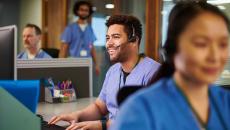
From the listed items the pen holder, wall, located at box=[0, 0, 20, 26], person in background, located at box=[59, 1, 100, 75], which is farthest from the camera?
wall, located at box=[0, 0, 20, 26]

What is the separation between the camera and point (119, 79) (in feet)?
6.16

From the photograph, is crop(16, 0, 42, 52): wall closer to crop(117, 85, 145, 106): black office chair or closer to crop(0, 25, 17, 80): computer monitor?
crop(0, 25, 17, 80): computer monitor

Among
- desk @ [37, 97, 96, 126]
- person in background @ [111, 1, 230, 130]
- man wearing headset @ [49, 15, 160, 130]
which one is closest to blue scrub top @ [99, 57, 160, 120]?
man wearing headset @ [49, 15, 160, 130]

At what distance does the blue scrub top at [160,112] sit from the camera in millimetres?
698

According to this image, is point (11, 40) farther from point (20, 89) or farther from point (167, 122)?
point (167, 122)

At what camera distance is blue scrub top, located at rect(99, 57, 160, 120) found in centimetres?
177

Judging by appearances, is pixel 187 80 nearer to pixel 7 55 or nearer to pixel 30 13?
pixel 7 55

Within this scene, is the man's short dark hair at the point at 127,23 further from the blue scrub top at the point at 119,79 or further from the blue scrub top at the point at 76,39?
the blue scrub top at the point at 76,39

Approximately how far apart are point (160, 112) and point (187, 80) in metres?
0.08

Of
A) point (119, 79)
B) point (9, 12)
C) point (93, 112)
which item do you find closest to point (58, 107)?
point (93, 112)

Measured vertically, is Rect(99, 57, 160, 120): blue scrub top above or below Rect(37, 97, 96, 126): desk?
above

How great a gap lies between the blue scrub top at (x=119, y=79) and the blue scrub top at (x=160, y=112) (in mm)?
969


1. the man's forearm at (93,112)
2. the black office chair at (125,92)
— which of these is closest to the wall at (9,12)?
the man's forearm at (93,112)

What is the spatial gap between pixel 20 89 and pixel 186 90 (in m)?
0.60
